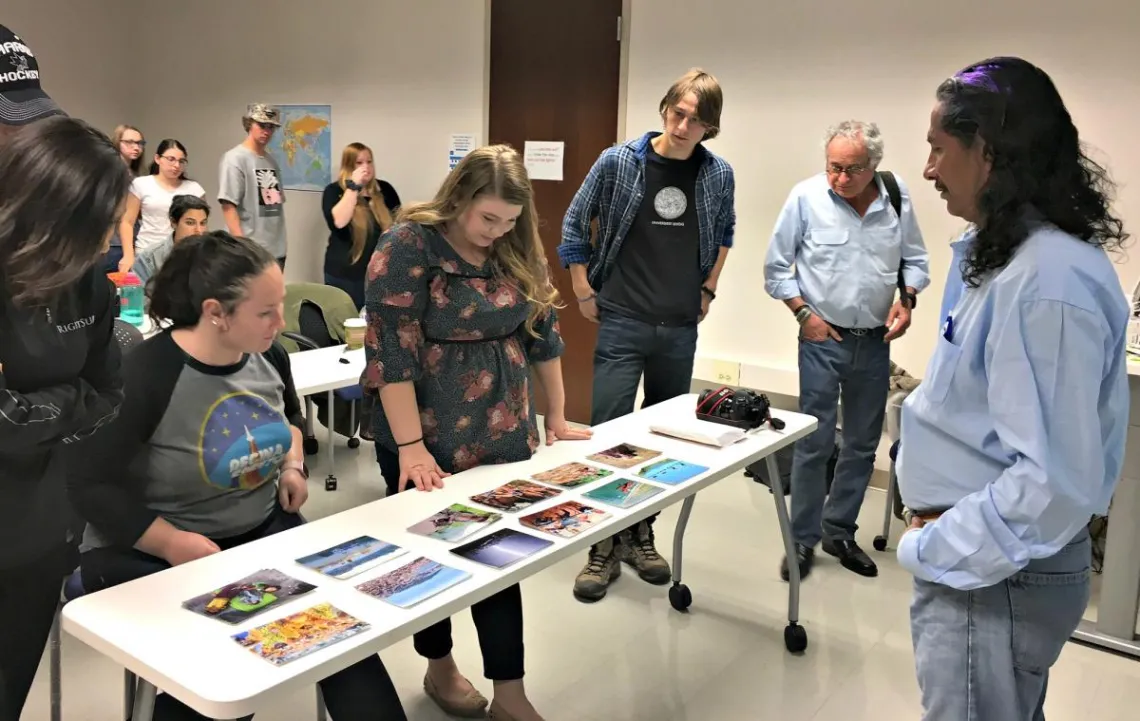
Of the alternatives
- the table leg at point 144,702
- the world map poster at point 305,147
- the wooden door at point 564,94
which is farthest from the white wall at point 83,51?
the table leg at point 144,702

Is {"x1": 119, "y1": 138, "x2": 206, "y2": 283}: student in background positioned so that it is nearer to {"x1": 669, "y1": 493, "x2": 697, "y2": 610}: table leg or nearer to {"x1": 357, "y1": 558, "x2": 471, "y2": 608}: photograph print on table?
{"x1": 669, "y1": 493, "x2": 697, "y2": 610}: table leg

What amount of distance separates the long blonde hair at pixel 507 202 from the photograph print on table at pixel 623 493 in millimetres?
409

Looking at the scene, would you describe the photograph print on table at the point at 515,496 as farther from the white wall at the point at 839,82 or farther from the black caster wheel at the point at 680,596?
the white wall at the point at 839,82

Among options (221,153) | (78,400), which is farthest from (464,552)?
(221,153)

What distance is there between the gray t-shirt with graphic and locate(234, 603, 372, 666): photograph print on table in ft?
1.42

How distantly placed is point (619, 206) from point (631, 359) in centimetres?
50

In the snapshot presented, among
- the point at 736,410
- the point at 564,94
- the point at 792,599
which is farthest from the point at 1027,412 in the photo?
the point at 564,94

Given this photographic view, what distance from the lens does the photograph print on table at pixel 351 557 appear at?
1442 mm

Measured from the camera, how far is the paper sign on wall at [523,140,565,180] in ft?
15.3

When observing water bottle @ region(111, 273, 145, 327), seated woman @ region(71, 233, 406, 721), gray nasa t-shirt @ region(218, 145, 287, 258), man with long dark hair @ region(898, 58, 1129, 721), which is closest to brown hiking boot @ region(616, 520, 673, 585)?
seated woman @ region(71, 233, 406, 721)

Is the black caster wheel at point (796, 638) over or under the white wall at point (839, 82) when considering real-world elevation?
under

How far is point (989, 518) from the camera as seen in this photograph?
1155 millimetres

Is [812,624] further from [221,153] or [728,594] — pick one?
[221,153]

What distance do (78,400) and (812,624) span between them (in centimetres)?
219
